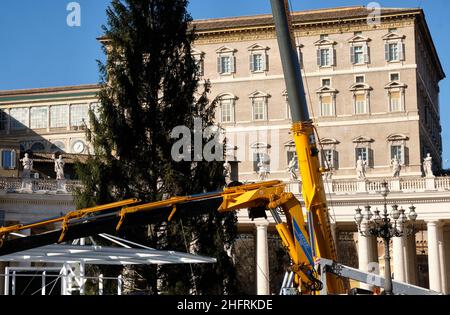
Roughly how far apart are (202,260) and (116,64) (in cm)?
1392

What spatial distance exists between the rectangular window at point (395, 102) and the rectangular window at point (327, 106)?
227 inches

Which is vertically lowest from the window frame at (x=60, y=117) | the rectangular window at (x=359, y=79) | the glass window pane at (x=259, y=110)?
the glass window pane at (x=259, y=110)

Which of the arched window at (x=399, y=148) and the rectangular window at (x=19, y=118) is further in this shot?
the rectangular window at (x=19, y=118)

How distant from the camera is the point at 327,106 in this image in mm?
86875

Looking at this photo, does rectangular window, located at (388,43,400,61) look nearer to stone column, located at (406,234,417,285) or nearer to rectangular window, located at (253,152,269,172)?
rectangular window, located at (253,152,269,172)

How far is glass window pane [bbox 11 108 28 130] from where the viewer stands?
103375mm

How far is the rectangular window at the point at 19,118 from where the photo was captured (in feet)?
339

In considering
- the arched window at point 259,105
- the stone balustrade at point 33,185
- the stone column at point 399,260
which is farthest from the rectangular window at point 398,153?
the stone balustrade at point 33,185

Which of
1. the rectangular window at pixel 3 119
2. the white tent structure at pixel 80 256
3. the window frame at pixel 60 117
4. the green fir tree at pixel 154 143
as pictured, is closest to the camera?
the white tent structure at pixel 80 256

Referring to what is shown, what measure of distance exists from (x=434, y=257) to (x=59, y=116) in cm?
5286

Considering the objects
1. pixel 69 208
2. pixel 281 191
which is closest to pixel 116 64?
pixel 281 191

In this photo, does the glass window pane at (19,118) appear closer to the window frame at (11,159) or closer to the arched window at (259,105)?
the arched window at (259,105)
